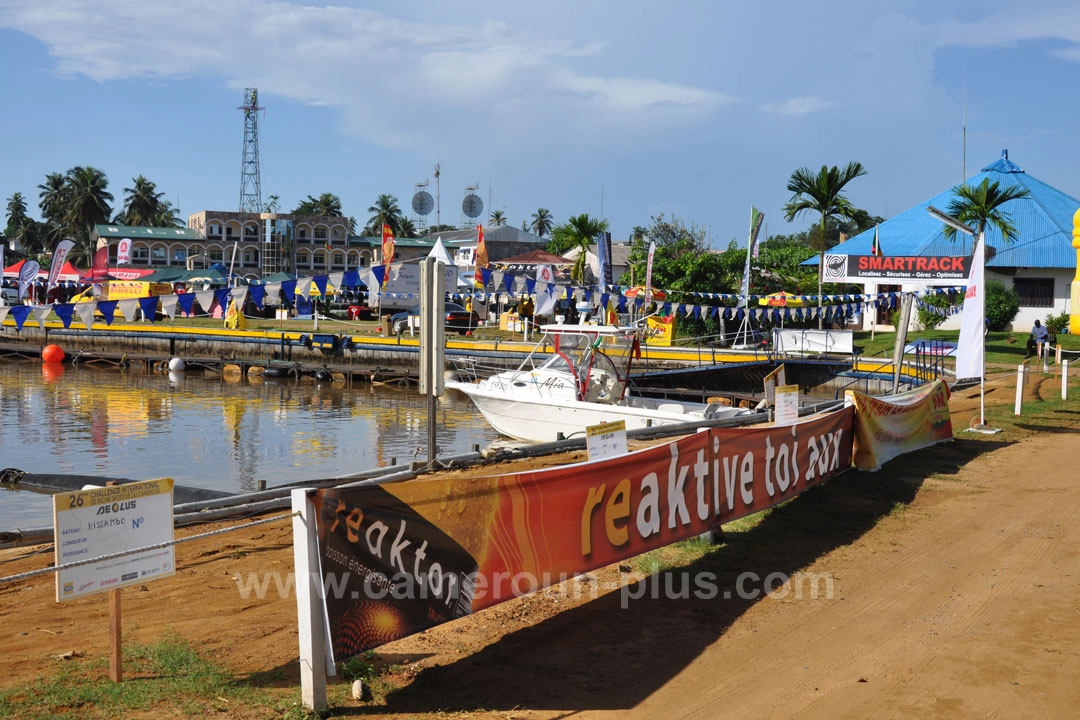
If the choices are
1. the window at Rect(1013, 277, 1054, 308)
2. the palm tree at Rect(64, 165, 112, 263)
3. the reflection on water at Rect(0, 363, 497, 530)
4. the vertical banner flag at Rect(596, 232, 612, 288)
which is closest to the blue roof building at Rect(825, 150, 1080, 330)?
the window at Rect(1013, 277, 1054, 308)

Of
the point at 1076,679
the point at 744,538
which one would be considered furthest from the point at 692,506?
the point at 1076,679

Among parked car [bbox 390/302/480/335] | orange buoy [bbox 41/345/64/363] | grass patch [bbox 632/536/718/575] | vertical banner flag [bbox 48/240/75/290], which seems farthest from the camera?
vertical banner flag [bbox 48/240/75/290]

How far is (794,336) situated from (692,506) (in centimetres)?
3202

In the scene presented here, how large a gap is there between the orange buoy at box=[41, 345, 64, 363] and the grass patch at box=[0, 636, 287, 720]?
48615mm

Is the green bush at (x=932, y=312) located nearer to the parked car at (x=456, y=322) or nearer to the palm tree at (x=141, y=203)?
the parked car at (x=456, y=322)

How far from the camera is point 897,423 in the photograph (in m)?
16.1

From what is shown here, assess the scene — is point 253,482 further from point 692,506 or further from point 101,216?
point 101,216

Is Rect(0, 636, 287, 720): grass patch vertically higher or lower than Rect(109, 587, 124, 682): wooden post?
lower

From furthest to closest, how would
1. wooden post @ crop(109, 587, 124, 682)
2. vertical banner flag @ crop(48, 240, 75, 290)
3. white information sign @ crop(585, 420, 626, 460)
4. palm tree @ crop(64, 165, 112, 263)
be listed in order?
palm tree @ crop(64, 165, 112, 263) < vertical banner flag @ crop(48, 240, 75, 290) < white information sign @ crop(585, 420, 626, 460) < wooden post @ crop(109, 587, 124, 682)

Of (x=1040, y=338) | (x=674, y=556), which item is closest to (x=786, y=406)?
(x=674, y=556)

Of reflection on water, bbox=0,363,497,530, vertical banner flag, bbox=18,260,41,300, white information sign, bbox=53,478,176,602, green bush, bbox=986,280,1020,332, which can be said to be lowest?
reflection on water, bbox=0,363,497,530

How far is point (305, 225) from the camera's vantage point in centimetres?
10706

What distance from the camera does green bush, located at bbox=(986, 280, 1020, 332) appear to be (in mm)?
43531

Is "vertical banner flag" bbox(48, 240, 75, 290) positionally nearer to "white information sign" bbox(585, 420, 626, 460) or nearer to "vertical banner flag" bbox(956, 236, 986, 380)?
"vertical banner flag" bbox(956, 236, 986, 380)
